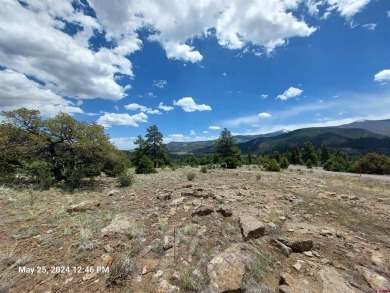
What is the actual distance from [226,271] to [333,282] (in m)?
2.18

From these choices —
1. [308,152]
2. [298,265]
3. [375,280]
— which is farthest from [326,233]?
[308,152]

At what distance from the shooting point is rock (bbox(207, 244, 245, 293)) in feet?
12.4

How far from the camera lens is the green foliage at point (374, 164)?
29.8 m

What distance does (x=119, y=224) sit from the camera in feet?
20.9

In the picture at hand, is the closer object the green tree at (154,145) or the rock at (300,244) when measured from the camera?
the rock at (300,244)

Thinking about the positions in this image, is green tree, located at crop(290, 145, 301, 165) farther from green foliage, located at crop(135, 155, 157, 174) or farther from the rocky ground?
the rocky ground

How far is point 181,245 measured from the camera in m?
5.28

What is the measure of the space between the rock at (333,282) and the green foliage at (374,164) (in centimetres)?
3317

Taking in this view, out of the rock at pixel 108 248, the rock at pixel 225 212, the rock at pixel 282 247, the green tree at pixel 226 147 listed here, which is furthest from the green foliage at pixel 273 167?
the rock at pixel 108 248

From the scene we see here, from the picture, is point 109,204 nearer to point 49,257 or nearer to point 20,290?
point 49,257

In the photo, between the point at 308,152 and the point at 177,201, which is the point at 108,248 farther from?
the point at 308,152

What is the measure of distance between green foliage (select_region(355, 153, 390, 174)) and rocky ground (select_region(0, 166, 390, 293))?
28.7 meters

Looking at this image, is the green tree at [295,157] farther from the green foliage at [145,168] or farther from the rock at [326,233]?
the rock at [326,233]

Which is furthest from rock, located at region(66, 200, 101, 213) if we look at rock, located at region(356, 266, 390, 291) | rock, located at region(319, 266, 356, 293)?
rock, located at region(356, 266, 390, 291)
